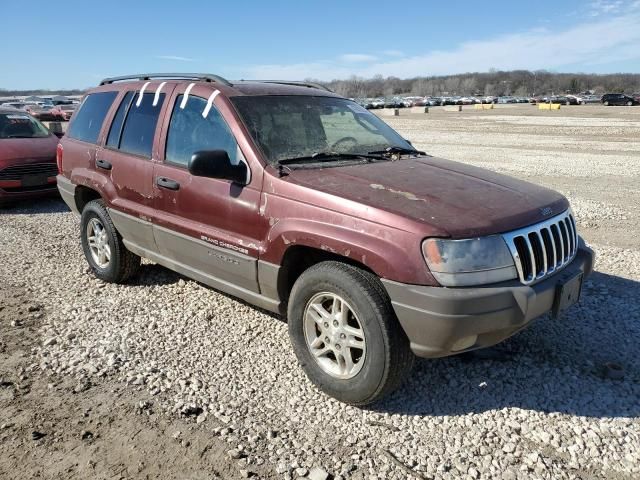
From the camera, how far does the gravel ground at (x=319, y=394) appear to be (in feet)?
9.46

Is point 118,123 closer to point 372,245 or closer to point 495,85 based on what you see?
point 372,245

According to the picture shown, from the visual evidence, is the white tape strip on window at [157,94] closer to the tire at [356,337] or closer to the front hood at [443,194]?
the front hood at [443,194]

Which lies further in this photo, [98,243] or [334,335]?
[98,243]

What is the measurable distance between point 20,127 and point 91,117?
5.52m

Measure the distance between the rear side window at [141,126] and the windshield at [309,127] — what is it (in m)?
0.95

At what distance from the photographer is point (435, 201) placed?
127 inches

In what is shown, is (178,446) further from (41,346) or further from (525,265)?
(525,265)

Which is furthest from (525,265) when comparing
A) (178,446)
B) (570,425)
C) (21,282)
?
(21,282)

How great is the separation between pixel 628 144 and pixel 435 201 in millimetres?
21245

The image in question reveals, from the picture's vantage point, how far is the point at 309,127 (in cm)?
421

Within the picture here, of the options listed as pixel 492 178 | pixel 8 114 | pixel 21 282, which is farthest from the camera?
pixel 8 114

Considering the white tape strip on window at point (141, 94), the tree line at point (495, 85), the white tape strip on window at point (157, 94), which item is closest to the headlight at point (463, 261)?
the white tape strip on window at point (157, 94)

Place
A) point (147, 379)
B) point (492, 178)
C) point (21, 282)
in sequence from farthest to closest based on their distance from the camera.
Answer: point (21, 282), point (492, 178), point (147, 379)

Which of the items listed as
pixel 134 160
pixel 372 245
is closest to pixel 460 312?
pixel 372 245
